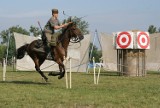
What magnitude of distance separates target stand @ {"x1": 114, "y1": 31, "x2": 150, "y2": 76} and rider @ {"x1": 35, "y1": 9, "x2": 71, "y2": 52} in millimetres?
8571

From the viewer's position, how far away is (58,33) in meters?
15.0

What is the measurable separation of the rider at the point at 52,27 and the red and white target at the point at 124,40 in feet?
27.9

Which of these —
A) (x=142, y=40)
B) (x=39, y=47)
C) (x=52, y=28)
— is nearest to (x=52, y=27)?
(x=52, y=28)

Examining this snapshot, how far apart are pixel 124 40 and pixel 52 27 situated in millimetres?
8698

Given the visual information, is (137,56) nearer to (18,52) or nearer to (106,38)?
(106,38)

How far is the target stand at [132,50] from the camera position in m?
22.4

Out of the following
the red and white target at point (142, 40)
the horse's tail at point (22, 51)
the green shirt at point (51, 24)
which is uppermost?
the green shirt at point (51, 24)

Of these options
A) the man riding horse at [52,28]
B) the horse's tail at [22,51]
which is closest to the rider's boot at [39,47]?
the man riding horse at [52,28]

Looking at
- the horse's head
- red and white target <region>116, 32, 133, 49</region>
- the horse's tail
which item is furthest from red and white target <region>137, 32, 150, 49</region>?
the horse's head

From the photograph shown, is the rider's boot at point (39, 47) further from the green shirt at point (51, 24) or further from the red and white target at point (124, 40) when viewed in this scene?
the red and white target at point (124, 40)

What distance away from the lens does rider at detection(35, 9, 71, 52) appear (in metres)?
14.4

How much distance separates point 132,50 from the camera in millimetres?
22672

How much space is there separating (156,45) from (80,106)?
19.8 metres

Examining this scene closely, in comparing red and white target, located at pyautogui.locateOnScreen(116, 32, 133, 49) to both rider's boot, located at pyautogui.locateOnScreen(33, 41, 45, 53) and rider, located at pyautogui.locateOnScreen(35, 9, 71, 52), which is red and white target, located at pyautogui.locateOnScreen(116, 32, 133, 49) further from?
rider, located at pyautogui.locateOnScreen(35, 9, 71, 52)
